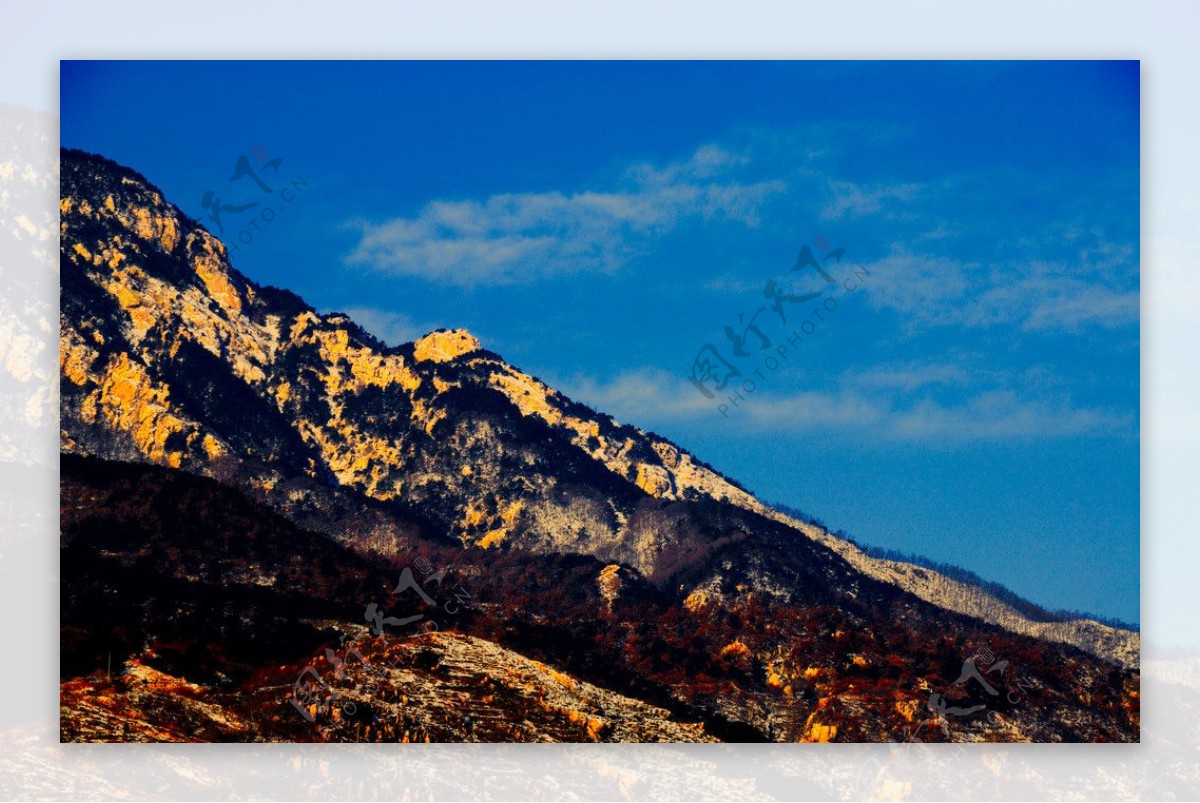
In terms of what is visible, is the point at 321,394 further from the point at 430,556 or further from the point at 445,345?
the point at 430,556

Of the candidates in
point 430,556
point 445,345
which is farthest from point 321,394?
point 430,556

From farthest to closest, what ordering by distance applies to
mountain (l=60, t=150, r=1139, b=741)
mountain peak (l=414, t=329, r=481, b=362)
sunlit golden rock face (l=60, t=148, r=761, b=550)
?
mountain peak (l=414, t=329, r=481, b=362) < sunlit golden rock face (l=60, t=148, r=761, b=550) < mountain (l=60, t=150, r=1139, b=741)

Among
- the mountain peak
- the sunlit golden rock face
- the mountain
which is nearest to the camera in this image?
the mountain

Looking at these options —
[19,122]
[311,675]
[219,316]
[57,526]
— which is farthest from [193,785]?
[19,122]

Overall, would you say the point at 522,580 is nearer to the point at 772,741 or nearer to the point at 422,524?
the point at 422,524

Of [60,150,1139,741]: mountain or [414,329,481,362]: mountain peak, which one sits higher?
[414,329,481,362]: mountain peak

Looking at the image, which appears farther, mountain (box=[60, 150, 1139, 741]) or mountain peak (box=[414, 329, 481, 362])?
mountain peak (box=[414, 329, 481, 362])
